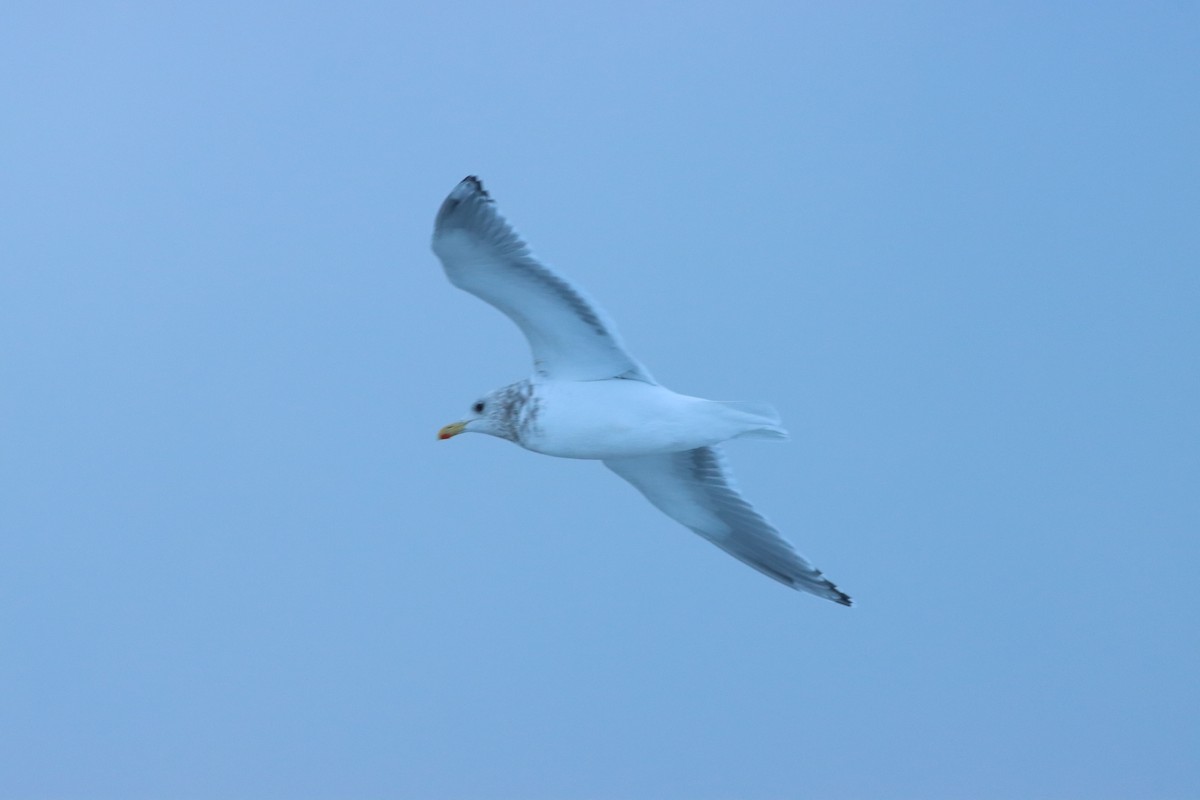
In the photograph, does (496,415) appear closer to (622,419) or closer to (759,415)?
(622,419)

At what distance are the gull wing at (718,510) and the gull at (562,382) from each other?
265mm

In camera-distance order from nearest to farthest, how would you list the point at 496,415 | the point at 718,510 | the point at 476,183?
the point at 476,183 → the point at 496,415 → the point at 718,510

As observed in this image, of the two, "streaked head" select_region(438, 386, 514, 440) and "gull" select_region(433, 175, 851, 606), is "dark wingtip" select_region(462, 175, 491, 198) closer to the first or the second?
"gull" select_region(433, 175, 851, 606)

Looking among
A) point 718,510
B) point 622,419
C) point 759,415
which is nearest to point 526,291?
point 622,419

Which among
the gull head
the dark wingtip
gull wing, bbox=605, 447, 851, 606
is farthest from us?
gull wing, bbox=605, 447, 851, 606

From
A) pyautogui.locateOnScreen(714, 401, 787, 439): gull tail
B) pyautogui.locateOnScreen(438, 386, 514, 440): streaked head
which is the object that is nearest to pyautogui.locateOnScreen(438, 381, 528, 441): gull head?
pyautogui.locateOnScreen(438, 386, 514, 440): streaked head

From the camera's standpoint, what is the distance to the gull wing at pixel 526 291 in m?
4.59

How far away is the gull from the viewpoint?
4.62 m

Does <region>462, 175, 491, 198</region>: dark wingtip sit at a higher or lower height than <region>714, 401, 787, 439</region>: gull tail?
higher

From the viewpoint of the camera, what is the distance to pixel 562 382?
4977 mm

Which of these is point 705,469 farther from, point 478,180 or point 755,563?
point 478,180

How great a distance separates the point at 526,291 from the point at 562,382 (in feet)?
1.40

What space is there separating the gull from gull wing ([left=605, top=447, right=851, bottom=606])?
27 cm

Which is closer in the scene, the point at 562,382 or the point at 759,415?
the point at 759,415
